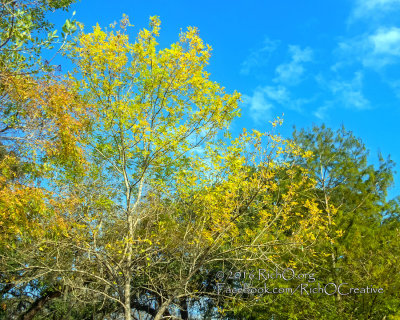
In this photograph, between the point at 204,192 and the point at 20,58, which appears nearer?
the point at 20,58

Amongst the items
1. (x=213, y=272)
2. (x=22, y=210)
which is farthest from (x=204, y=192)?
(x=213, y=272)

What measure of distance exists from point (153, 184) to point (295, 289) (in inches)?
223

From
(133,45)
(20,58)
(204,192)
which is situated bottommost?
(204,192)

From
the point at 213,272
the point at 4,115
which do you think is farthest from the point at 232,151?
the point at 213,272

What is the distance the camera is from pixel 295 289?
1073 centimetres

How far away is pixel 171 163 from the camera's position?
9055 millimetres

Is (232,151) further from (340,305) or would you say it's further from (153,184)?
(340,305)

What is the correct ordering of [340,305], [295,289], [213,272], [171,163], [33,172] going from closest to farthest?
[33,172] → [171,163] → [340,305] → [295,289] → [213,272]

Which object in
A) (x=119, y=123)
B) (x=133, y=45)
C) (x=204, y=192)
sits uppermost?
(x=133, y=45)

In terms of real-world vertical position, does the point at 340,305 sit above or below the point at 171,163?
below

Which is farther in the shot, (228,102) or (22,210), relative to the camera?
(228,102)

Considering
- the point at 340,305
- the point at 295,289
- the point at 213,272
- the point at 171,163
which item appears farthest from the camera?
the point at 213,272

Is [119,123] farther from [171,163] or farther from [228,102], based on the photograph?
[228,102]

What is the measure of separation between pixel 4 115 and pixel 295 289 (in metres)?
9.67
